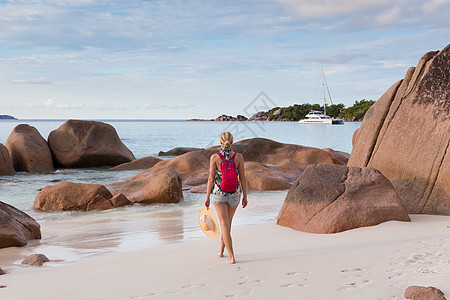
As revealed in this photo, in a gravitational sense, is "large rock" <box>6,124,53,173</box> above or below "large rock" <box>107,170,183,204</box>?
above

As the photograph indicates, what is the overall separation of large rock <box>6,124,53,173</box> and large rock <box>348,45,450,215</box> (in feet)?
49.3

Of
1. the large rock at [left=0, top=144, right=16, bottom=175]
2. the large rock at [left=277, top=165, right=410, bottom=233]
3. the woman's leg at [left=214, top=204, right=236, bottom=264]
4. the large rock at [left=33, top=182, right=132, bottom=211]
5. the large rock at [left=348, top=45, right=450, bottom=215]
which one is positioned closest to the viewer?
the woman's leg at [left=214, top=204, right=236, bottom=264]

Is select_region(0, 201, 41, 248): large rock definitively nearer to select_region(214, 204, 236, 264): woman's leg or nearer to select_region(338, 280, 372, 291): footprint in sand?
select_region(214, 204, 236, 264): woman's leg

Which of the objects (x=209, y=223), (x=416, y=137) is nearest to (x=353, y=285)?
(x=209, y=223)

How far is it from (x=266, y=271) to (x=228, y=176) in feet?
4.28

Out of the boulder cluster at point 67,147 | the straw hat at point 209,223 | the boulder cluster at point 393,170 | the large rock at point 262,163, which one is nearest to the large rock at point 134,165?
the boulder cluster at point 67,147

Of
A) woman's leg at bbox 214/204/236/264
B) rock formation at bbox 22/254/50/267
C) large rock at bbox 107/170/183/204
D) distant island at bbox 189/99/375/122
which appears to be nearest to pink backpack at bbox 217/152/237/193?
woman's leg at bbox 214/204/236/264

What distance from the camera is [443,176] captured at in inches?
344

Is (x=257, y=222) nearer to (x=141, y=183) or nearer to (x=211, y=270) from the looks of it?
(x=211, y=270)

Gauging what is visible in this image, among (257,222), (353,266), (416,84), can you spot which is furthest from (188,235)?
(416,84)

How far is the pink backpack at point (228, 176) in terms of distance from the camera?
6.06 metres

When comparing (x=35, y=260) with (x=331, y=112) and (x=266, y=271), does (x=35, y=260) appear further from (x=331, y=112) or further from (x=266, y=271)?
(x=331, y=112)

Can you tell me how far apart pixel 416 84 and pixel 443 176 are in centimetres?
202

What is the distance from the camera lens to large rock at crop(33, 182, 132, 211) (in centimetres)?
1194
